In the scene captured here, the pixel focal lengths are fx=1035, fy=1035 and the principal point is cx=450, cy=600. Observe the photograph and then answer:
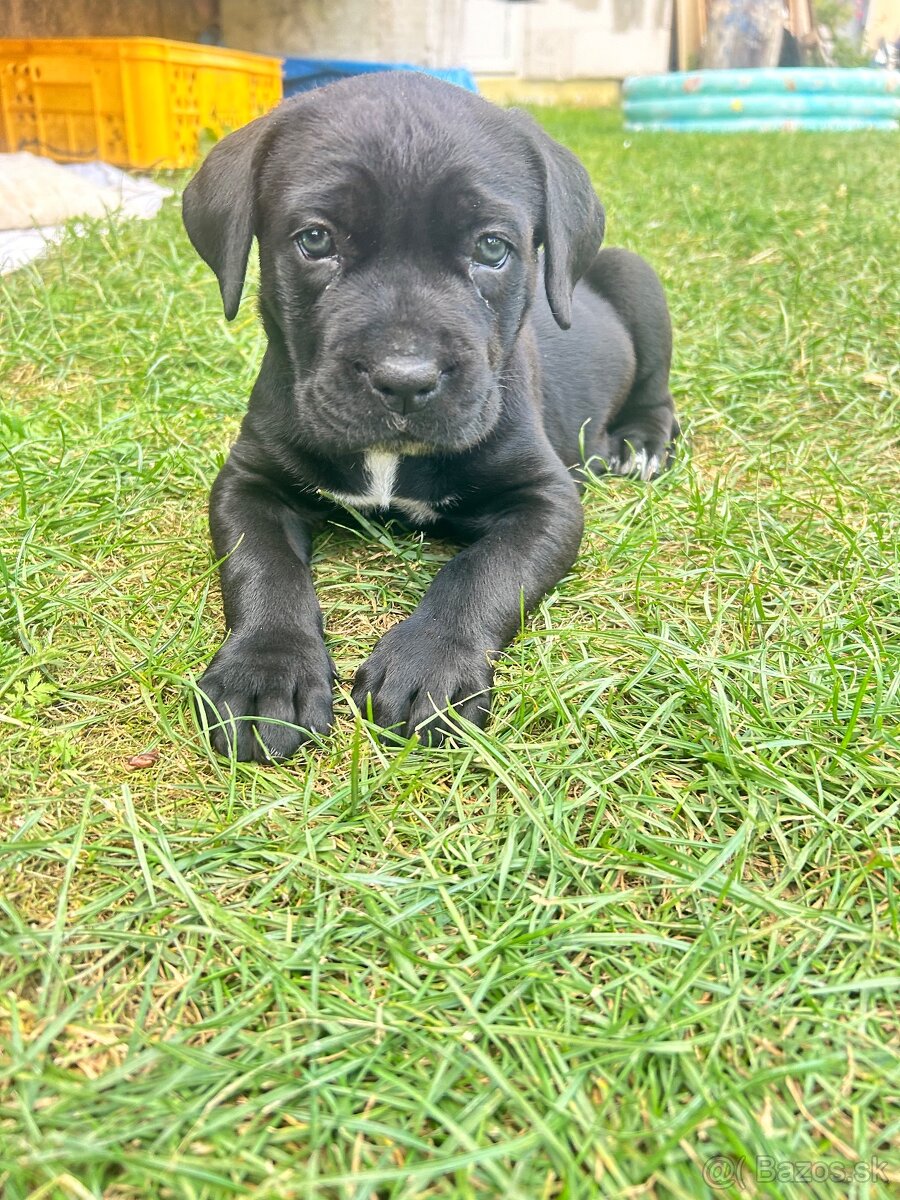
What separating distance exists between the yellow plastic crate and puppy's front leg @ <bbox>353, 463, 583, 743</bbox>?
5775mm

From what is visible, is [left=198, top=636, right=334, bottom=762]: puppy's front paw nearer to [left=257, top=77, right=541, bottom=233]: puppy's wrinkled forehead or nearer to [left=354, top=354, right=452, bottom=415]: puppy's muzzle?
[left=354, top=354, right=452, bottom=415]: puppy's muzzle

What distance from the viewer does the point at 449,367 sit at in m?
2.39

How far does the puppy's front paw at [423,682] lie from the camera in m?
2.17

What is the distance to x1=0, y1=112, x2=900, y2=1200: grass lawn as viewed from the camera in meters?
1.33

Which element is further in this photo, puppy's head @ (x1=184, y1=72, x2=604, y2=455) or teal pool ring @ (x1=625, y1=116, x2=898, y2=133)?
teal pool ring @ (x1=625, y1=116, x2=898, y2=133)

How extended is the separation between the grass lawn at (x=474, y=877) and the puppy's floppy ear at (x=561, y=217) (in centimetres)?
73

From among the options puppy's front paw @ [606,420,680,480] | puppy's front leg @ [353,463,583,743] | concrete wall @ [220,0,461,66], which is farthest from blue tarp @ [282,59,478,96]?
puppy's front leg @ [353,463,583,743]

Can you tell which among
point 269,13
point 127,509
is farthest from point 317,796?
point 269,13

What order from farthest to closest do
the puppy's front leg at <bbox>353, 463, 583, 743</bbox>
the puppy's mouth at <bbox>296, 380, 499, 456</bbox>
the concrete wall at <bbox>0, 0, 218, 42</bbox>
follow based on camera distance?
the concrete wall at <bbox>0, 0, 218, 42</bbox> → the puppy's mouth at <bbox>296, 380, 499, 456</bbox> → the puppy's front leg at <bbox>353, 463, 583, 743</bbox>

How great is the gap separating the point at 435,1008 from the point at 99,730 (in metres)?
1.06

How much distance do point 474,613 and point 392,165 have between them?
1.07m

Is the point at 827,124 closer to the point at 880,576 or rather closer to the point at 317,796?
the point at 880,576

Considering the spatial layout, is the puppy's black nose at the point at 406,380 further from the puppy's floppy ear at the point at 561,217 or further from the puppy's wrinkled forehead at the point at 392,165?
the puppy's floppy ear at the point at 561,217

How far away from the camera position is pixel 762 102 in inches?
555
